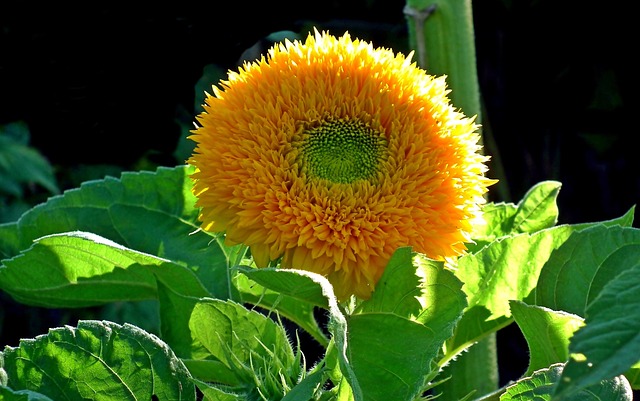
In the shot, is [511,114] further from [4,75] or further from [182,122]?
[4,75]

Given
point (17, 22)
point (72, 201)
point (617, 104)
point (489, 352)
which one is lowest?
point (489, 352)

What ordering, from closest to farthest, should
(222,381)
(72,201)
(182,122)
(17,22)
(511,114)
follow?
(222,381), (72,201), (17,22), (182,122), (511,114)

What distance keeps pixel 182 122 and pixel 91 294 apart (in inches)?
A: 29.3

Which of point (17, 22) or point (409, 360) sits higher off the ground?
point (17, 22)

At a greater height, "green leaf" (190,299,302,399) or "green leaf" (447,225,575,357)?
"green leaf" (447,225,575,357)

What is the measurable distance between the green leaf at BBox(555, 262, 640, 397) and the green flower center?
9.7 inches

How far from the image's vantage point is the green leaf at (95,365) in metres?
0.69

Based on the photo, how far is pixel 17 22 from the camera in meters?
1.37

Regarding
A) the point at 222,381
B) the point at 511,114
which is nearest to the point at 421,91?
the point at 222,381

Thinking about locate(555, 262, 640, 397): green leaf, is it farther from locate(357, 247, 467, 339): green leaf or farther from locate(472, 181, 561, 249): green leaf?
locate(472, 181, 561, 249): green leaf

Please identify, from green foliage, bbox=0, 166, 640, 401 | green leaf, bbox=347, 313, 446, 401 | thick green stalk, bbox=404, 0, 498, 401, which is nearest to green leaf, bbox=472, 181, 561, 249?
green foliage, bbox=0, 166, 640, 401

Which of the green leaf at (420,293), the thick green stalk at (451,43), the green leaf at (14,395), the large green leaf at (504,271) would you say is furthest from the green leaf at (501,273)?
the green leaf at (14,395)

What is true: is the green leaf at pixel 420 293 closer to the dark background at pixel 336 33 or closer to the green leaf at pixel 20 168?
the dark background at pixel 336 33

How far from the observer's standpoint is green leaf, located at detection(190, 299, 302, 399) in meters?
0.72
